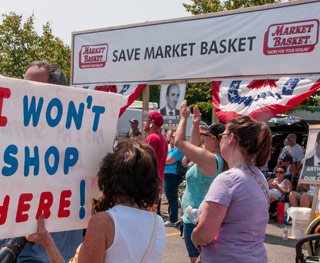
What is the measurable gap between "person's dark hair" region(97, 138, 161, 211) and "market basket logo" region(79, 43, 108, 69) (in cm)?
947

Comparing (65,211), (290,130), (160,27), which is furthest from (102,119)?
(290,130)

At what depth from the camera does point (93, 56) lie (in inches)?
454

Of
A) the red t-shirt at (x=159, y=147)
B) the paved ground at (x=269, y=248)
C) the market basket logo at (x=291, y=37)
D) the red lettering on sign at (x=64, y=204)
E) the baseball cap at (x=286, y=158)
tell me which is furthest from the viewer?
the baseball cap at (x=286, y=158)

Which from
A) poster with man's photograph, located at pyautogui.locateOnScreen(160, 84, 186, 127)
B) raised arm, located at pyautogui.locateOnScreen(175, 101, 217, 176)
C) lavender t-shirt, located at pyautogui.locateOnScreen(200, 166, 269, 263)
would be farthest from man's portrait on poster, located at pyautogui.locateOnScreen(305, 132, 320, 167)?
lavender t-shirt, located at pyautogui.locateOnScreen(200, 166, 269, 263)

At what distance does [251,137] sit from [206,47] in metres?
6.93

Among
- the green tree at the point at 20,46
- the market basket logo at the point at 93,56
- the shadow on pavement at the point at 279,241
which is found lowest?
the shadow on pavement at the point at 279,241

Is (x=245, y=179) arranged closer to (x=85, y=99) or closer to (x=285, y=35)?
(x=85, y=99)

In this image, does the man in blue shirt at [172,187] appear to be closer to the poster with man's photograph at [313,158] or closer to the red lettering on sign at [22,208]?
the poster with man's photograph at [313,158]

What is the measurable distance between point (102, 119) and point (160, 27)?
822 centimetres

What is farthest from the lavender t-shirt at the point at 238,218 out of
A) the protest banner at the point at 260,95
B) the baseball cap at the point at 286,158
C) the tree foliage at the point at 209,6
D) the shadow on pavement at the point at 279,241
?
the tree foliage at the point at 209,6

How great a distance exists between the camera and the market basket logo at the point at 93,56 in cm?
1130

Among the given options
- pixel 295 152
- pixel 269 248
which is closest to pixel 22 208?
pixel 269 248

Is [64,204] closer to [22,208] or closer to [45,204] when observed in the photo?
[45,204]

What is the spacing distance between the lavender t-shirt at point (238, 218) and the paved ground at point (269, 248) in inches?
143
